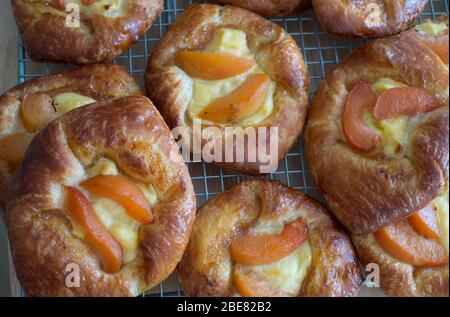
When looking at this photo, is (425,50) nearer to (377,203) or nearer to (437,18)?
(437,18)

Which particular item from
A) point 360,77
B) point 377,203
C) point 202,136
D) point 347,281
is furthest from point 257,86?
point 347,281

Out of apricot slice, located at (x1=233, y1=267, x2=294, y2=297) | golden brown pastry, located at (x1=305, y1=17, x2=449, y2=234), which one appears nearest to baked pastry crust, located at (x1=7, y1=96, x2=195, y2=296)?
apricot slice, located at (x1=233, y1=267, x2=294, y2=297)

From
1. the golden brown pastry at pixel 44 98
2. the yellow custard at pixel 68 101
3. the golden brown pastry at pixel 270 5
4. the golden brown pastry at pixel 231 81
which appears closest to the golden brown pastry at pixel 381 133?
the golden brown pastry at pixel 231 81

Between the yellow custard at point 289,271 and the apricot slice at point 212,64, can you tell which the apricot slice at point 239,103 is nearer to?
the apricot slice at point 212,64

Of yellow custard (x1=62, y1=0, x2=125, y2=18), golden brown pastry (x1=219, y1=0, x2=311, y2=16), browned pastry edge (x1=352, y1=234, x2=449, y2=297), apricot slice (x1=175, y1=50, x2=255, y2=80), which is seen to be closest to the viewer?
browned pastry edge (x1=352, y1=234, x2=449, y2=297)

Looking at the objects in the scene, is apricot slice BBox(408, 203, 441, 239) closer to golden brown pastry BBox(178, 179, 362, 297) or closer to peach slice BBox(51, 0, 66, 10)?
golden brown pastry BBox(178, 179, 362, 297)
